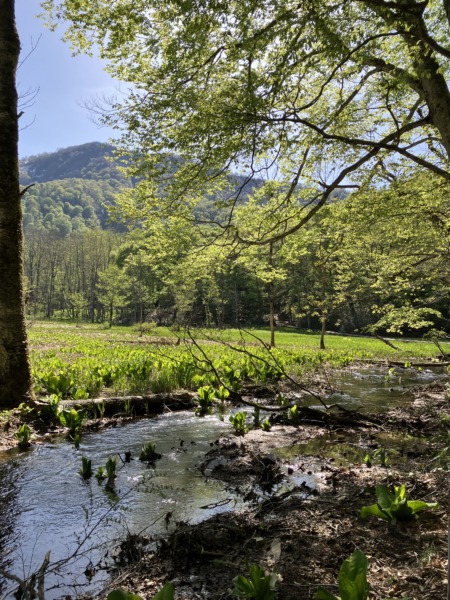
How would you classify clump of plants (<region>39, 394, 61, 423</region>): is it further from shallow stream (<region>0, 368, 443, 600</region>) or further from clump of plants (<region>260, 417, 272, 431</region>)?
clump of plants (<region>260, 417, 272, 431</region>)

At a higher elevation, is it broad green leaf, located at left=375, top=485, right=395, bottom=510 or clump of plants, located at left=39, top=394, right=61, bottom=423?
broad green leaf, located at left=375, top=485, right=395, bottom=510

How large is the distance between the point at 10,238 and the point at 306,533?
5812 millimetres

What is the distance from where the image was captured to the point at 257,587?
2.01m

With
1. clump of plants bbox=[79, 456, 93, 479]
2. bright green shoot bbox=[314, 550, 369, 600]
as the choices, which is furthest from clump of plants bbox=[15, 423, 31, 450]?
bright green shoot bbox=[314, 550, 369, 600]

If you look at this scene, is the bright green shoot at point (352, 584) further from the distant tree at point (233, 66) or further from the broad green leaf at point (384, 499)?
the distant tree at point (233, 66)

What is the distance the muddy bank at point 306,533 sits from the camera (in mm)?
2314

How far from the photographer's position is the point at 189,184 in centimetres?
626

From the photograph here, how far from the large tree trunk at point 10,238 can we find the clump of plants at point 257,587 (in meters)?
5.37

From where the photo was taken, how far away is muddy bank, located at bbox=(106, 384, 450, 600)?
2314 millimetres

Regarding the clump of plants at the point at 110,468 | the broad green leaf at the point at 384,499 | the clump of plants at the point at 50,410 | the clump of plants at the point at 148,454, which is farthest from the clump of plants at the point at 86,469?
the broad green leaf at the point at 384,499

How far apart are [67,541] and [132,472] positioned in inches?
59.1

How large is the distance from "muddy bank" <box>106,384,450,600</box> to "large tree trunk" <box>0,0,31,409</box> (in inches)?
135

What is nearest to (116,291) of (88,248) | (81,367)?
(88,248)

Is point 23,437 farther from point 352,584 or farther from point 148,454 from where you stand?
point 352,584
